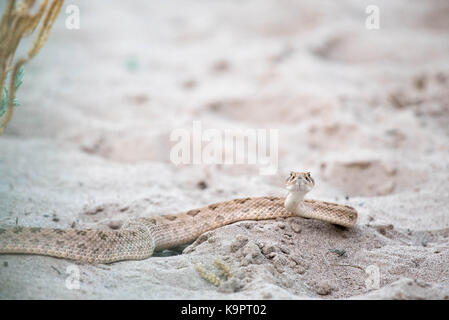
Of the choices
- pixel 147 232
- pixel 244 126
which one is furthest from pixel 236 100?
pixel 147 232

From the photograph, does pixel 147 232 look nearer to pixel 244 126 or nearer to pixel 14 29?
pixel 14 29

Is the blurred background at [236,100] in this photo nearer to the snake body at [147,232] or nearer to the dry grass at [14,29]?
the snake body at [147,232]

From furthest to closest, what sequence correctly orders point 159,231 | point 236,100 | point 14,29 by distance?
point 236,100 → point 159,231 → point 14,29

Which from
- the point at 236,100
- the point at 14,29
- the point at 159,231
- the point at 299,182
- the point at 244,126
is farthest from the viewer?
the point at 236,100

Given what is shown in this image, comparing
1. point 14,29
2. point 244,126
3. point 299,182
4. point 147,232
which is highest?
point 244,126

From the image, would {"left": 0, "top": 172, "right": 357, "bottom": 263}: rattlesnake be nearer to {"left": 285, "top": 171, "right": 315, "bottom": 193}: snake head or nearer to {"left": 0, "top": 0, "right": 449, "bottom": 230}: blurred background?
{"left": 285, "top": 171, "right": 315, "bottom": 193}: snake head

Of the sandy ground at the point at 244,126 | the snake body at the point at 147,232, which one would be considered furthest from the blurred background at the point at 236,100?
the snake body at the point at 147,232
